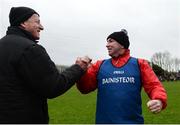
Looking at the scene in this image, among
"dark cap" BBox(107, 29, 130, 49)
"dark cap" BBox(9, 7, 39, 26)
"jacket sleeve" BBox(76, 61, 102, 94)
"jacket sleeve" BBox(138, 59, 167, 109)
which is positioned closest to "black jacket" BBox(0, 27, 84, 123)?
"dark cap" BBox(9, 7, 39, 26)

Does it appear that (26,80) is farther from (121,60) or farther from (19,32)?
(121,60)

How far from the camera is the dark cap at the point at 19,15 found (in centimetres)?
533

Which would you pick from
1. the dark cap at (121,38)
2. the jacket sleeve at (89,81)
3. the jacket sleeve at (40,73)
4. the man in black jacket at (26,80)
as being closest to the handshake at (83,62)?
the man in black jacket at (26,80)

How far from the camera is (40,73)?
4914mm

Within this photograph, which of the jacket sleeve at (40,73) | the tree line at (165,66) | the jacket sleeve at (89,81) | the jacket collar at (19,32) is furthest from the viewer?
the tree line at (165,66)

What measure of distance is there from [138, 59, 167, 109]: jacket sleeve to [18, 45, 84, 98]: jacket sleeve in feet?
4.36

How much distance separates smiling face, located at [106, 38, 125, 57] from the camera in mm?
6312

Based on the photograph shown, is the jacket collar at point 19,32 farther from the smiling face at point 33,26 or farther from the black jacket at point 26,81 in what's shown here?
the black jacket at point 26,81

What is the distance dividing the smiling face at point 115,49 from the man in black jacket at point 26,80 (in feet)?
3.97

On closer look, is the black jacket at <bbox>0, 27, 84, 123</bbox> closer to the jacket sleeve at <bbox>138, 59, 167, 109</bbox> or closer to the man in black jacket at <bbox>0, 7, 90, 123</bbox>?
the man in black jacket at <bbox>0, 7, 90, 123</bbox>

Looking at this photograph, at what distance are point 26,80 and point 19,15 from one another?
76cm

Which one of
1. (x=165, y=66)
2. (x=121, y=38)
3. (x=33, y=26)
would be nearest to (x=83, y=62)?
(x=33, y=26)

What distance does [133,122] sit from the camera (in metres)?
6.02

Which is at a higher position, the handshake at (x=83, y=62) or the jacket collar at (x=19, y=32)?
the jacket collar at (x=19, y=32)
